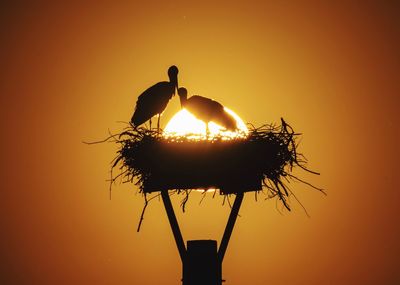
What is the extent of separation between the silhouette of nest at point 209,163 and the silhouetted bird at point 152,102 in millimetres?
1696

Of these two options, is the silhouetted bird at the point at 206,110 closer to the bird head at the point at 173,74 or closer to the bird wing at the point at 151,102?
the bird wing at the point at 151,102

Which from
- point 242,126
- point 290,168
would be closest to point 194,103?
point 242,126

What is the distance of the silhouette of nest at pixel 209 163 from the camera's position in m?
4.60

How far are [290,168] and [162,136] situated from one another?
4.11ft

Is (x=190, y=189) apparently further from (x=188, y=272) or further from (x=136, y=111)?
(x=136, y=111)

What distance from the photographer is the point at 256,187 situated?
15.4 ft

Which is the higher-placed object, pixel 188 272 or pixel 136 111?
pixel 136 111

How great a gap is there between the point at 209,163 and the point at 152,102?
240cm

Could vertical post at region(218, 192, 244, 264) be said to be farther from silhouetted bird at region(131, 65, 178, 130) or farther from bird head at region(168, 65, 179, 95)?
bird head at region(168, 65, 179, 95)

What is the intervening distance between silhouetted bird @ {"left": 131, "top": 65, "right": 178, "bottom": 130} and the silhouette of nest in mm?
1696

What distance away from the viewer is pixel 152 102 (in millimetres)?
6820

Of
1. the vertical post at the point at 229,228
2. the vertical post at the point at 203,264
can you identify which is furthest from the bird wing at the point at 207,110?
the vertical post at the point at 203,264

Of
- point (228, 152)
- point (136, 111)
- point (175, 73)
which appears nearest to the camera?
point (228, 152)

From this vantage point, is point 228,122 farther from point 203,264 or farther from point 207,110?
point 203,264
